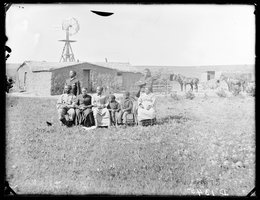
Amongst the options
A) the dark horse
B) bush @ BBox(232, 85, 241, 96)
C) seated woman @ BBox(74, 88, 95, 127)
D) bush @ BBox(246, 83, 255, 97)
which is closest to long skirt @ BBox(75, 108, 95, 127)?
seated woman @ BBox(74, 88, 95, 127)

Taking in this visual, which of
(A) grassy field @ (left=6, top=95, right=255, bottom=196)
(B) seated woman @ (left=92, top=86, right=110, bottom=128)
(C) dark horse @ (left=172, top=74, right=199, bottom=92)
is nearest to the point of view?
(A) grassy field @ (left=6, top=95, right=255, bottom=196)

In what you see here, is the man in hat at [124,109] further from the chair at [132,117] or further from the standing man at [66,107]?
the standing man at [66,107]

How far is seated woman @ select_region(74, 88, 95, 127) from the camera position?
189 inches

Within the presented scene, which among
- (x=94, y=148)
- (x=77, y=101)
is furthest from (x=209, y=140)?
(x=77, y=101)

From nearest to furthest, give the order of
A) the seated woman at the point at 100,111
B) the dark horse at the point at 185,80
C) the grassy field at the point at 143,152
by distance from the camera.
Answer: the grassy field at the point at 143,152
the dark horse at the point at 185,80
the seated woman at the point at 100,111

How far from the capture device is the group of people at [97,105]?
189 inches

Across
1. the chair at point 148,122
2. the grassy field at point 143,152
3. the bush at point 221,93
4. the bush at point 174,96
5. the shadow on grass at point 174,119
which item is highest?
the bush at point 221,93

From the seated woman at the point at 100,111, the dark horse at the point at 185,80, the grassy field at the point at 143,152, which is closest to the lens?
the grassy field at the point at 143,152

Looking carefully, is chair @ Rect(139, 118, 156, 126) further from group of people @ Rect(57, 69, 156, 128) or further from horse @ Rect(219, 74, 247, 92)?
horse @ Rect(219, 74, 247, 92)

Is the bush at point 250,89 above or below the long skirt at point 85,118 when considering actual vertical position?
above

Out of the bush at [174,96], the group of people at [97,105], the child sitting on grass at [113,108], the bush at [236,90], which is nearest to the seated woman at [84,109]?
the group of people at [97,105]

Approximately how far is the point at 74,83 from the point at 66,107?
37 cm

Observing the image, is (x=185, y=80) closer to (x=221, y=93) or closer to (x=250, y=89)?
(x=221, y=93)

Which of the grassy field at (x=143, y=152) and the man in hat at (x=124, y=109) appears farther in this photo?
the man in hat at (x=124, y=109)
